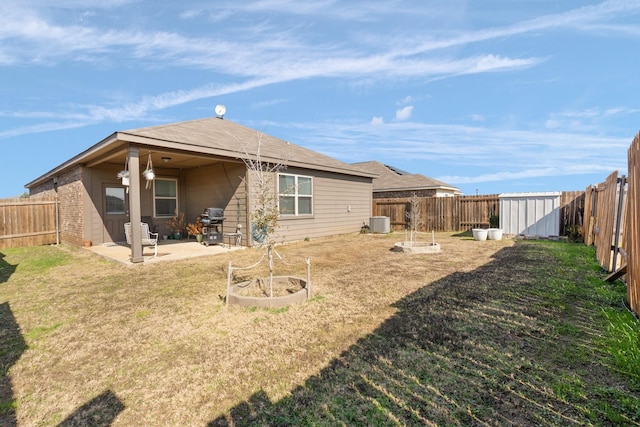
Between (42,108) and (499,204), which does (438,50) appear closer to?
(499,204)

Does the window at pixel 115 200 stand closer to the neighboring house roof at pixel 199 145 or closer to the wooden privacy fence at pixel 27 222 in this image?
the neighboring house roof at pixel 199 145

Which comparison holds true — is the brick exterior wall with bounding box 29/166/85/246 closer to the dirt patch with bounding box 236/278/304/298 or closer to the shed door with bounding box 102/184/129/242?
the shed door with bounding box 102/184/129/242

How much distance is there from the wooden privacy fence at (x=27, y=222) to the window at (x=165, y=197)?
14.2 ft

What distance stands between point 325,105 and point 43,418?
13561 millimetres

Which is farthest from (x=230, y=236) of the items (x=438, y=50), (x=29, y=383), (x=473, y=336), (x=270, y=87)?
(x=438, y=50)

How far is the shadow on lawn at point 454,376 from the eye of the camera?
6.38ft

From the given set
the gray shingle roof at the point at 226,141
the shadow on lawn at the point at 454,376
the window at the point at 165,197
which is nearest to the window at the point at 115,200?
the window at the point at 165,197

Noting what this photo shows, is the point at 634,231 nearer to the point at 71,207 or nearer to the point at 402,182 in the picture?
the point at 71,207

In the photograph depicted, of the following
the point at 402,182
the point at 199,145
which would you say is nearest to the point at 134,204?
the point at 199,145

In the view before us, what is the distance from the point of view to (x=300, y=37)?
9492mm

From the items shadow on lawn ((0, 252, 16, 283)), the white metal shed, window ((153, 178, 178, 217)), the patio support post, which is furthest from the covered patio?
the white metal shed

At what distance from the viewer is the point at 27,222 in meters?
11.4

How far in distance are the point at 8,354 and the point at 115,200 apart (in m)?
9.24

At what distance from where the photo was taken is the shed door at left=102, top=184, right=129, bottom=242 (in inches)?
418
